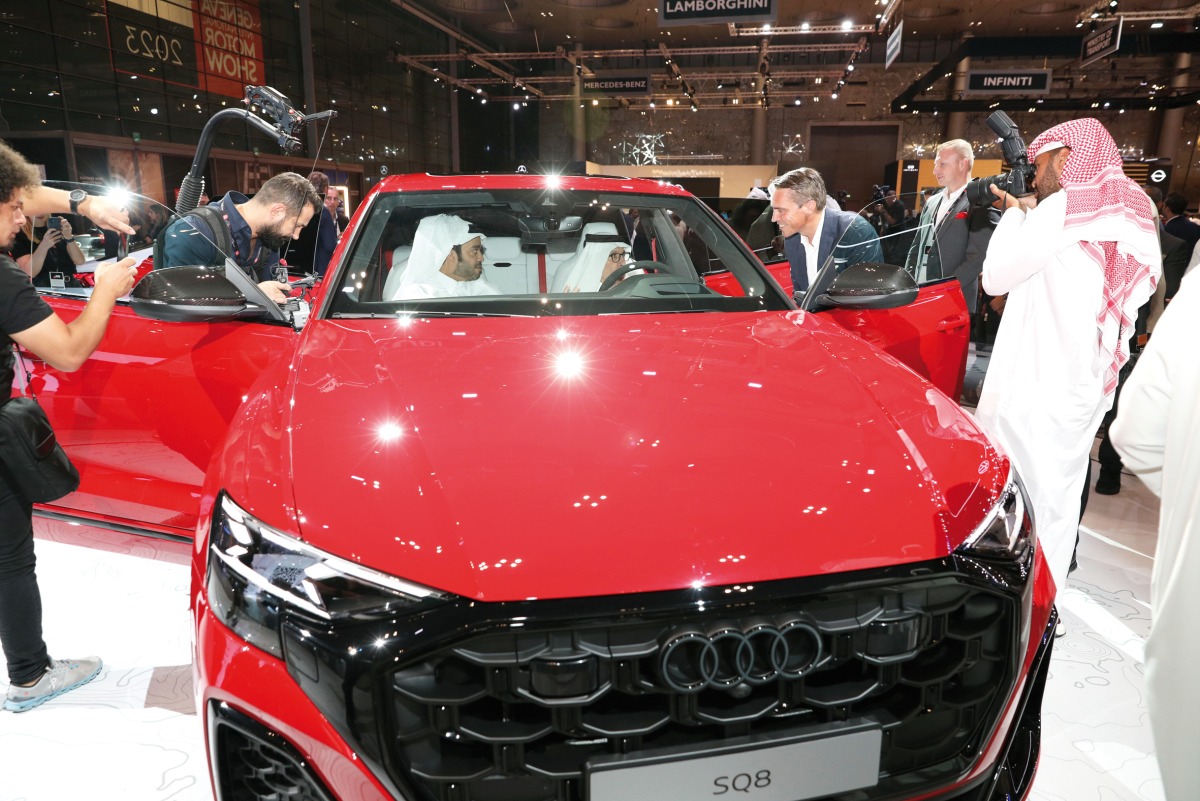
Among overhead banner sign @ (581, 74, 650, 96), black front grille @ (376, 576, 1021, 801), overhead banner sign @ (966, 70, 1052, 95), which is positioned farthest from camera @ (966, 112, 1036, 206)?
overhead banner sign @ (581, 74, 650, 96)

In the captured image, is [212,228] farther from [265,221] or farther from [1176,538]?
[1176,538]

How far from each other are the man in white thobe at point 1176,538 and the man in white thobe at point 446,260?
1.67m

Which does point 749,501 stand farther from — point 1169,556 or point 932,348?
point 932,348

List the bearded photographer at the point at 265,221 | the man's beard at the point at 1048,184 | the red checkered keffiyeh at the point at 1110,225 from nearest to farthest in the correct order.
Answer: the red checkered keffiyeh at the point at 1110,225 → the man's beard at the point at 1048,184 → the bearded photographer at the point at 265,221

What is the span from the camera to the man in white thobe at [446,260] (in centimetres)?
229

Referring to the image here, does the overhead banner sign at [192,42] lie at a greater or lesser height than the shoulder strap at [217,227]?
greater

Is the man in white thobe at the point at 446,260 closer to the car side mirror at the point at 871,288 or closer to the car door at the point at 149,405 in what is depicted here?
the car door at the point at 149,405

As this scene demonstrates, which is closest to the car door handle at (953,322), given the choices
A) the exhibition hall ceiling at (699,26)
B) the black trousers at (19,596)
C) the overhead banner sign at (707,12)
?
the black trousers at (19,596)

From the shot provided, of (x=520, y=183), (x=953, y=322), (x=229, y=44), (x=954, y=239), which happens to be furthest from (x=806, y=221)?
(x=229, y=44)

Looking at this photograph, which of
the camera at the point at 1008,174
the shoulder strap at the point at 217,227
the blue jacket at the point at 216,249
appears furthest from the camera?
the shoulder strap at the point at 217,227

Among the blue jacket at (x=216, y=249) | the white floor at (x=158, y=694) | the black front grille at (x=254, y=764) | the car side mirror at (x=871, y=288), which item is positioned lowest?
the white floor at (x=158, y=694)

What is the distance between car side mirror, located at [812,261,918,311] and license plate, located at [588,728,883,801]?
1.32 metres

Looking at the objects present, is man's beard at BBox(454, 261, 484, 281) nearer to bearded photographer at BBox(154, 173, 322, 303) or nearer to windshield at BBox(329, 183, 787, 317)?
windshield at BBox(329, 183, 787, 317)

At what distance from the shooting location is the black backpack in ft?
8.99
